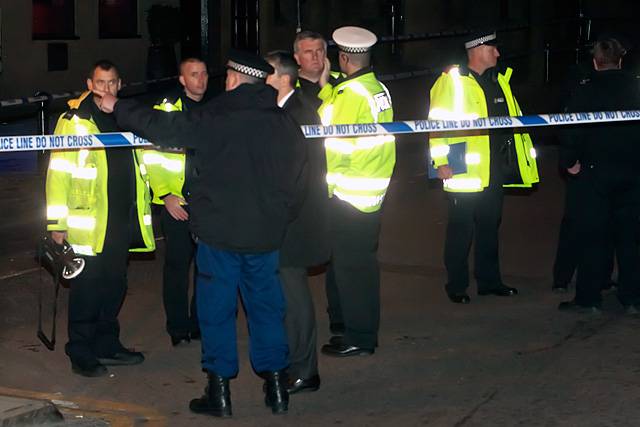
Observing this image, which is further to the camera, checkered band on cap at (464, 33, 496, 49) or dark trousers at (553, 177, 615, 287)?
checkered band on cap at (464, 33, 496, 49)

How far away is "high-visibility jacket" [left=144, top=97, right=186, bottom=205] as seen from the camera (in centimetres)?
791

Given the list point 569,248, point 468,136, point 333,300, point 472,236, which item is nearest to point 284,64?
point 333,300

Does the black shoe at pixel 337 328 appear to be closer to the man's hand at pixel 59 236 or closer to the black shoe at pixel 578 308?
the black shoe at pixel 578 308

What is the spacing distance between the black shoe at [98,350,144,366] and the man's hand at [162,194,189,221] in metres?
0.84

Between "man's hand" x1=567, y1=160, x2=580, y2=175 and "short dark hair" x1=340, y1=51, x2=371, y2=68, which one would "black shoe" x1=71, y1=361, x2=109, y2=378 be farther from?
"man's hand" x1=567, y1=160, x2=580, y2=175

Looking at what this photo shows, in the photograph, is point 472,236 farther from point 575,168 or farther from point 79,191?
point 79,191

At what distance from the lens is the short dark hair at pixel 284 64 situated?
7039mm

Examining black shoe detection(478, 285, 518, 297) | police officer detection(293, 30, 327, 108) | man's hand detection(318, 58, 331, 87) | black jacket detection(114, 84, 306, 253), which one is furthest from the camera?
black shoe detection(478, 285, 518, 297)

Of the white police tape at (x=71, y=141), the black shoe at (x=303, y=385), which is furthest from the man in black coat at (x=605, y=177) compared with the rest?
the white police tape at (x=71, y=141)

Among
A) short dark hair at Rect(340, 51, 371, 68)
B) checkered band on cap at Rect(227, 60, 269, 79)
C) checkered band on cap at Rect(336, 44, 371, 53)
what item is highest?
checkered band on cap at Rect(336, 44, 371, 53)

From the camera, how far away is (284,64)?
7.06 m

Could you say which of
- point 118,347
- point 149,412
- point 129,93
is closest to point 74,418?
point 149,412

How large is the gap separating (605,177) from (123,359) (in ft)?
10.5

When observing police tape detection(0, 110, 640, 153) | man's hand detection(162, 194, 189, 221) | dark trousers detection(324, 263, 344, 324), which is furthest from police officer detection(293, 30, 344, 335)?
dark trousers detection(324, 263, 344, 324)
